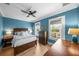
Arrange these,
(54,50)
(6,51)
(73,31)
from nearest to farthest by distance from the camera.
A: 1. (54,50)
2. (6,51)
3. (73,31)

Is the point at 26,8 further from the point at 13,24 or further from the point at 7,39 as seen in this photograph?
the point at 7,39

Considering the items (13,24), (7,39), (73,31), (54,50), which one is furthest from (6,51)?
(73,31)

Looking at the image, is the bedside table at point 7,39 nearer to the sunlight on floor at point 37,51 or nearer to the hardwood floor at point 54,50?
the hardwood floor at point 54,50

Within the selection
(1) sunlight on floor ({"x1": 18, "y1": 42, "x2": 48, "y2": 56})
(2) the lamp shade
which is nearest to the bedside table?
(1) sunlight on floor ({"x1": 18, "y1": 42, "x2": 48, "y2": 56})

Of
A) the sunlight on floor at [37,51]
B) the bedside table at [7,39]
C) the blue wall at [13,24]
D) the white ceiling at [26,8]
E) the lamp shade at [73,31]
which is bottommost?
the sunlight on floor at [37,51]

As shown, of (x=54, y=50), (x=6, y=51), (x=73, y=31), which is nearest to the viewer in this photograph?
(x=54, y=50)

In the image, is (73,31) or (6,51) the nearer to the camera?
(6,51)

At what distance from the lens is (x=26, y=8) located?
1424mm

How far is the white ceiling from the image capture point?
1388 mm

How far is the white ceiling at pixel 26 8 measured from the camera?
4.55 feet

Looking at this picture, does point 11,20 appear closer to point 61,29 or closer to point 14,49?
point 14,49

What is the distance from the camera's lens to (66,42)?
1.64 m

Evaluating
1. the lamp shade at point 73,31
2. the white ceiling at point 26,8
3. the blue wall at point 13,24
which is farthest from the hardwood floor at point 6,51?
the lamp shade at point 73,31

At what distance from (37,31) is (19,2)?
760 millimetres
